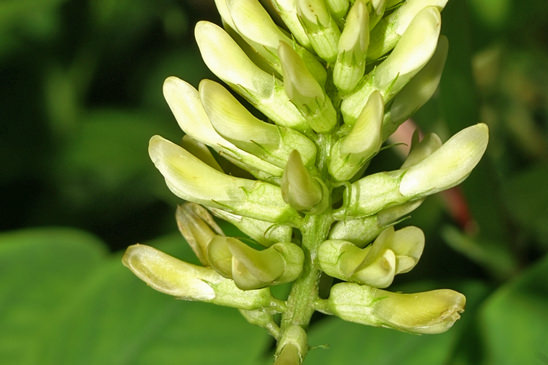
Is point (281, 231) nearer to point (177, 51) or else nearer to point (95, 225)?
point (95, 225)

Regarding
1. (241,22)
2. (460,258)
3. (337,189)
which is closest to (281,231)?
(337,189)

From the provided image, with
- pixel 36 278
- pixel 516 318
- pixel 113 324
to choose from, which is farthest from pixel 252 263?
pixel 36 278

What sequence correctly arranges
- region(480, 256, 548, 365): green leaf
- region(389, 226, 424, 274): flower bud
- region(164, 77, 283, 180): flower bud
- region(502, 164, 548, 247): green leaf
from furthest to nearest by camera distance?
region(502, 164, 548, 247): green leaf
region(480, 256, 548, 365): green leaf
region(164, 77, 283, 180): flower bud
region(389, 226, 424, 274): flower bud

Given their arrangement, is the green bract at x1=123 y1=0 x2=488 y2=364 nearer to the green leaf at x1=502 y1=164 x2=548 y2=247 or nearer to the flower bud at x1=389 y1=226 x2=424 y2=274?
the flower bud at x1=389 y1=226 x2=424 y2=274

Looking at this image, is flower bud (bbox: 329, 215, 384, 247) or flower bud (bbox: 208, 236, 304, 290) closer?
flower bud (bbox: 208, 236, 304, 290)

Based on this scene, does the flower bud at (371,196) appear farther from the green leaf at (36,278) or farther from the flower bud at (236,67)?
the green leaf at (36,278)

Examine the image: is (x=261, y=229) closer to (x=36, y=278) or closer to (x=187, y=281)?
(x=187, y=281)

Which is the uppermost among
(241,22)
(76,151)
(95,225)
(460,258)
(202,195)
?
(241,22)

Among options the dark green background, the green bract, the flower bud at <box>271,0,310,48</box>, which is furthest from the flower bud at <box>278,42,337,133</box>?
the dark green background
